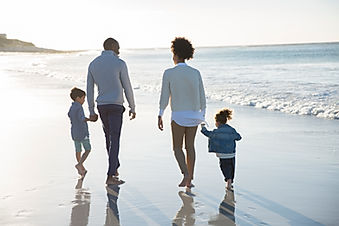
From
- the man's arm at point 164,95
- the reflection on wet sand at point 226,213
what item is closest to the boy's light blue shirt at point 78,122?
the man's arm at point 164,95

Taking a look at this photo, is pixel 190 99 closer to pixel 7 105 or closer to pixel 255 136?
pixel 255 136

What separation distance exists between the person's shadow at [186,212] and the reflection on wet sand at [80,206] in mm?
832

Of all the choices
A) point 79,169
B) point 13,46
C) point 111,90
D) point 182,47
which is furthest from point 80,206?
point 13,46

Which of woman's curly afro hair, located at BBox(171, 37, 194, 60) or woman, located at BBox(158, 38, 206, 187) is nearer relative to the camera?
woman, located at BBox(158, 38, 206, 187)

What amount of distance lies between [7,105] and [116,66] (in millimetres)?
8917

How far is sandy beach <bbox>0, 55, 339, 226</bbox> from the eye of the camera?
192 inches

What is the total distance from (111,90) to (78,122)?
80cm

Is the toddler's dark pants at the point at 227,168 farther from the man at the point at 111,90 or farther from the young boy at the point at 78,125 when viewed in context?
the young boy at the point at 78,125

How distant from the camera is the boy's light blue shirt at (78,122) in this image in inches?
258

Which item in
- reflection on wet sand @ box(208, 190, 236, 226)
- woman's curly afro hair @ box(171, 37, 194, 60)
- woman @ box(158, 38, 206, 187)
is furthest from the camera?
woman's curly afro hair @ box(171, 37, 194, 60)

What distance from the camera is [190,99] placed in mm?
5883

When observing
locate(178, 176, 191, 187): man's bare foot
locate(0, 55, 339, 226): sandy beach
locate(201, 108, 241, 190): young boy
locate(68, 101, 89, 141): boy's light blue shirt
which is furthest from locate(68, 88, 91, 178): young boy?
locate(201, 108, 241, 190): young boy

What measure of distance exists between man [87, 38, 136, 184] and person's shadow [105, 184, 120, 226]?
0.57 feet

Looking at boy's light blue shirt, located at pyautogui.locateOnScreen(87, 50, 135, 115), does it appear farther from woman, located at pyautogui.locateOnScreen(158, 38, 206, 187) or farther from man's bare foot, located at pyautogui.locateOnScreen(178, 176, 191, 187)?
man's bare foot, located at pyautogui.locateOnScreen(178, 176, 191, 187)
